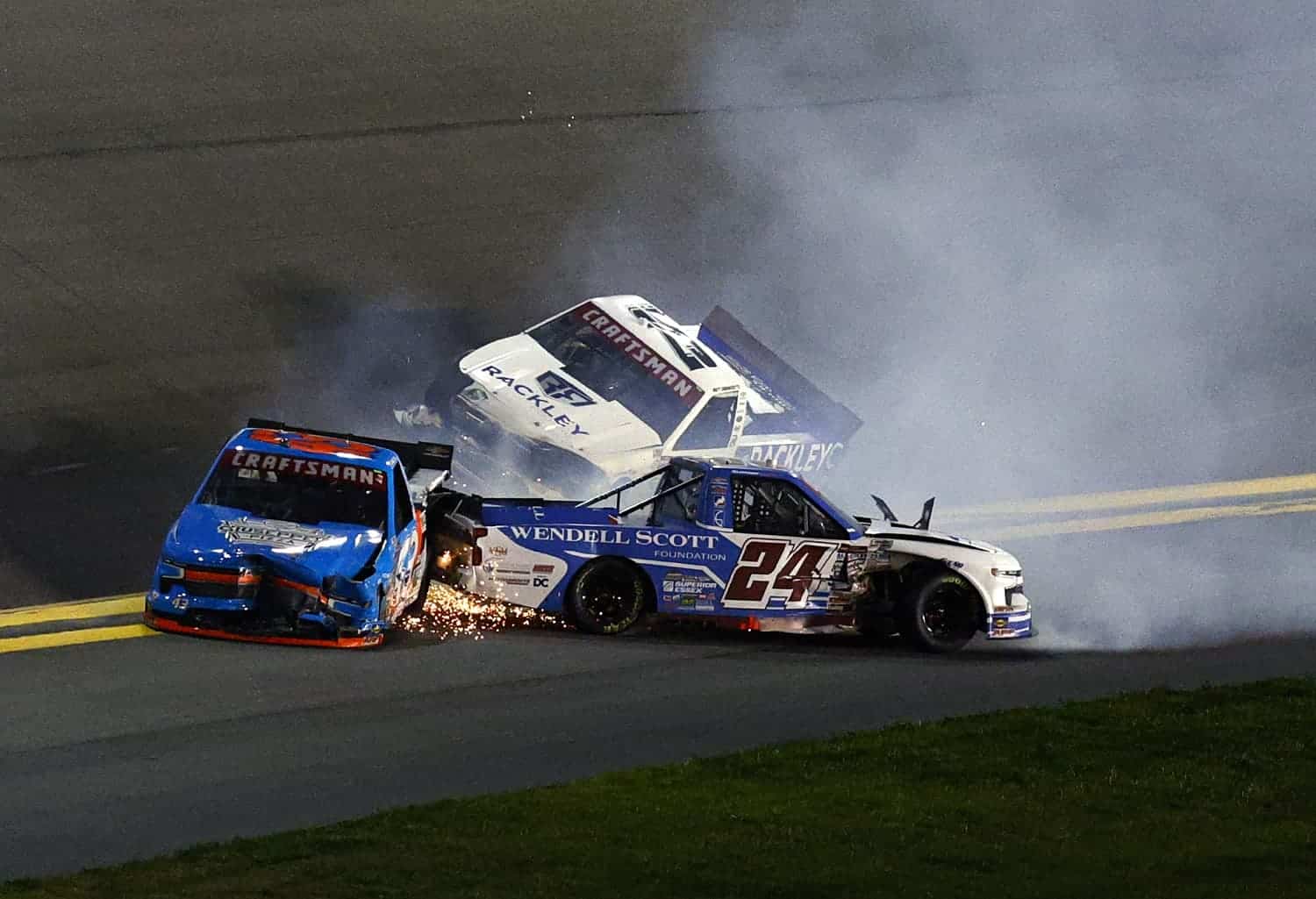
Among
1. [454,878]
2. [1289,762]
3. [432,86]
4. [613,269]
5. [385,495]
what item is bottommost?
[454,878]

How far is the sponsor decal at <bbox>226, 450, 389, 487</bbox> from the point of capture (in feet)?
49.1

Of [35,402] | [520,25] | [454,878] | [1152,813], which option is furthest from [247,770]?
[520,25]

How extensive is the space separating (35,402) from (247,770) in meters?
7.37

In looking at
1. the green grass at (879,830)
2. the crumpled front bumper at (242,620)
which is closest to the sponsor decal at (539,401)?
the crumpled front bumper at (242,620)

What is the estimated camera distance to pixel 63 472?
17484 millimetres

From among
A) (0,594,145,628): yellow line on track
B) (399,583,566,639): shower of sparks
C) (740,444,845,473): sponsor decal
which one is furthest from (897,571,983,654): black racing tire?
(0,594,145,628): yellow line on track

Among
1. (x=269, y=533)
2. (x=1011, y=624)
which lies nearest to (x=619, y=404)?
(x=1011, y=624)

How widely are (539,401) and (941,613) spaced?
3.59 metres

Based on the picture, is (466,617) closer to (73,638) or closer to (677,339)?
(73,638)

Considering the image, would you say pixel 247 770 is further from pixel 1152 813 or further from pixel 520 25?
pixel 520 25

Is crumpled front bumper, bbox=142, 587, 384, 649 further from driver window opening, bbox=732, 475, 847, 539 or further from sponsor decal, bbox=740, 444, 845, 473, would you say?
sponsor decal, bbox=740, 444, 845, 473

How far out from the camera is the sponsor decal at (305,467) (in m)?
15.0

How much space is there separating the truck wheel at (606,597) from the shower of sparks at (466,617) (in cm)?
27

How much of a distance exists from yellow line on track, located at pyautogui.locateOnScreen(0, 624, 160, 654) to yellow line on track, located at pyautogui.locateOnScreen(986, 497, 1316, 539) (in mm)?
7330
